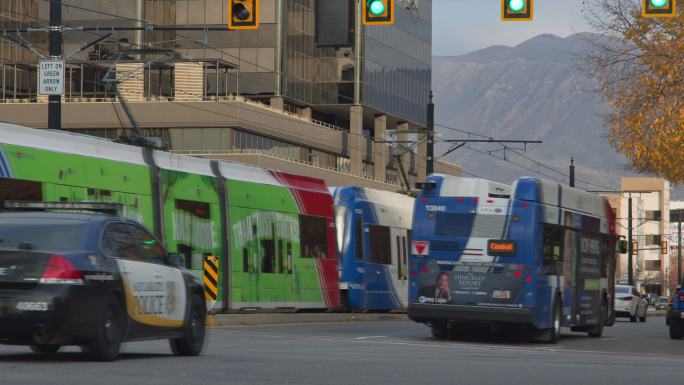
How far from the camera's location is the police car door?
15601mm

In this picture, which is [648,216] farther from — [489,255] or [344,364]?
[344,364]

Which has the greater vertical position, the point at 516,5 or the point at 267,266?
the point at 516,5

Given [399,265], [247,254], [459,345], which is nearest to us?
[459,345]

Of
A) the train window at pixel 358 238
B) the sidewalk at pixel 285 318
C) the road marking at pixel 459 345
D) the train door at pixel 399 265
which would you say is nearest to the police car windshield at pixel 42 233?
the road marking at pixel 459 345

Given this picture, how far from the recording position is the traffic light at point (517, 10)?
22.0m

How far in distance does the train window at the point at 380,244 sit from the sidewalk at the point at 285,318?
5.01 ft

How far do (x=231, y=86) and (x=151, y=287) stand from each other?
258 feet

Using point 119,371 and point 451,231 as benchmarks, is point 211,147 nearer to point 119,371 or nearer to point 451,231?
point 451,231

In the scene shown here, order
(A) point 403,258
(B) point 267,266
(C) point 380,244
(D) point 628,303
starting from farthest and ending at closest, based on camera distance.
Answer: (D) point 628,303 < (A) point 403,258 < (C) point 380,244 < (B) point 267,266

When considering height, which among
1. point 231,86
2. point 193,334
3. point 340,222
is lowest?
point 193,334

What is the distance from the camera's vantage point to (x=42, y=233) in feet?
48.9

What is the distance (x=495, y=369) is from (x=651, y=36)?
16.1 meters

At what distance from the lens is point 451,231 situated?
27.2 m

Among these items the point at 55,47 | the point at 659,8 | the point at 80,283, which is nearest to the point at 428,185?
the point at 659,8
